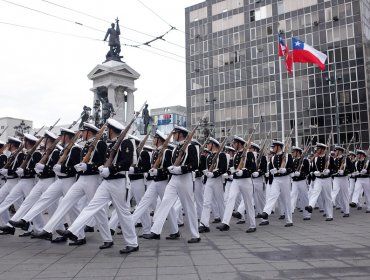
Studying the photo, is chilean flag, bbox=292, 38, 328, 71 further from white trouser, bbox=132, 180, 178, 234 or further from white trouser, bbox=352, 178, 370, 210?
white trouser, bbox=132, 180, 178, 234

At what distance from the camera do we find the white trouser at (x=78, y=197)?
780 cm

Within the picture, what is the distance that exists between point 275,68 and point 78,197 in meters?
51.0

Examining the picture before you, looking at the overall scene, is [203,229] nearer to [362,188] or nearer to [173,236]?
[173,236]

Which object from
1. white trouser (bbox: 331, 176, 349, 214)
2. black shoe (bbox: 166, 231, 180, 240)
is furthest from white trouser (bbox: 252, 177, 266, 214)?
black shoe (bbox: 166, 231, 180, 240)

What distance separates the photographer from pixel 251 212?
10281 mm

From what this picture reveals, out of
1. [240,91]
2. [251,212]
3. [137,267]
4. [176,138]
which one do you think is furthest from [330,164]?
[240,91]

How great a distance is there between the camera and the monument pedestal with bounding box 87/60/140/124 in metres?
28.5

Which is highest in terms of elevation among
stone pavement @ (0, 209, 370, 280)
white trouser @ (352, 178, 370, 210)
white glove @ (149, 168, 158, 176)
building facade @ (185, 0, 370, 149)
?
building facade @ (185, 0, 370, 149)

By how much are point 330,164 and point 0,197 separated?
971cm

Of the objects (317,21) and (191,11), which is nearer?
(317,21)

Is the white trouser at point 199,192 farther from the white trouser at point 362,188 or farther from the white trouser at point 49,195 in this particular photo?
the white trouser at point 362,188

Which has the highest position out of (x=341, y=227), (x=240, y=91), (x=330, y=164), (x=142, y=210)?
(x=240, y=91)

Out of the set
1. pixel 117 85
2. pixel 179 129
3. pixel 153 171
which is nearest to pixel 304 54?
pixel 117 85

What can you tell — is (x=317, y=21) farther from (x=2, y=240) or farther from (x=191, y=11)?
(x=2, y=240)
